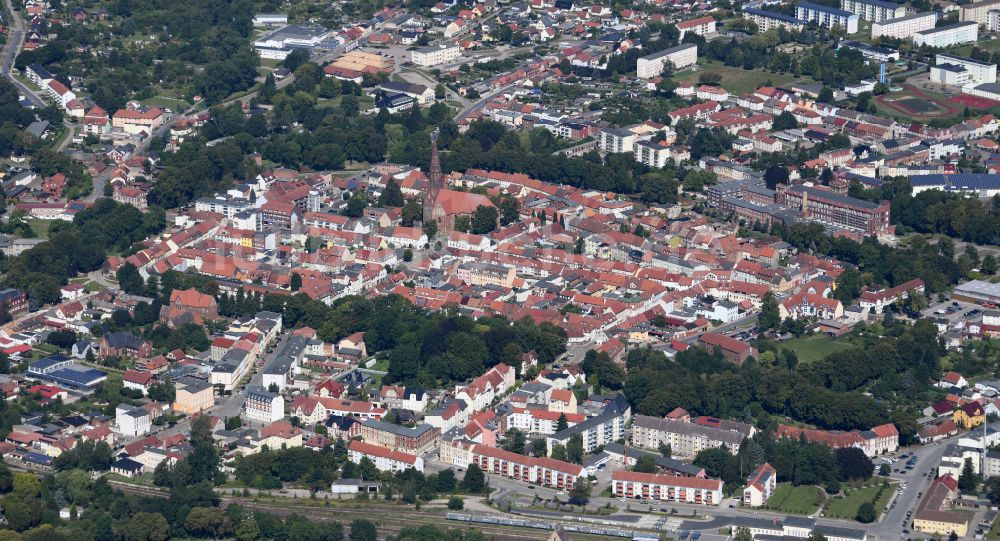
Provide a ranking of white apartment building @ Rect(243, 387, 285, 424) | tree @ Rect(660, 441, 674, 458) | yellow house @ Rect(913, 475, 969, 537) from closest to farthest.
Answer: yellow house @ Rect(913, 475, 969, 537) < tree @ Rect(660, 441, 674, 458) < white apartment building @ Rect(243, 387, 285, 424)

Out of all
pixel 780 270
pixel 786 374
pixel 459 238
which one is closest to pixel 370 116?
pixel 459 238

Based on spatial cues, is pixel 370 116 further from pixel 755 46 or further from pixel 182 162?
pixel 755 46

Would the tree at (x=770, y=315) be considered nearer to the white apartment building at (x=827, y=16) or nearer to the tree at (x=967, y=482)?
the tree at (x=967, y=482)

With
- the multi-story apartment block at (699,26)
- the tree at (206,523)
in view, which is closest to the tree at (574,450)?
the tree at (206,523)

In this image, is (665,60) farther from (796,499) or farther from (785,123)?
(796,499)

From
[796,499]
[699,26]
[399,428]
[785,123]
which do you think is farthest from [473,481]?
[699,26]

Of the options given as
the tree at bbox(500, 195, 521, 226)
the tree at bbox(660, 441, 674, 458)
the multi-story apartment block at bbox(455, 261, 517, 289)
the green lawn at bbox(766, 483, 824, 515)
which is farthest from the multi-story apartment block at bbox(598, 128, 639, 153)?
the green lawn at bbox(766, 483, 824, 515)

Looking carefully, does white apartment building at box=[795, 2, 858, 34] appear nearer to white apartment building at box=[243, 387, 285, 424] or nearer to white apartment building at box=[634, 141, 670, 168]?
white apartment building at box=[634, 141, 670, 168]
